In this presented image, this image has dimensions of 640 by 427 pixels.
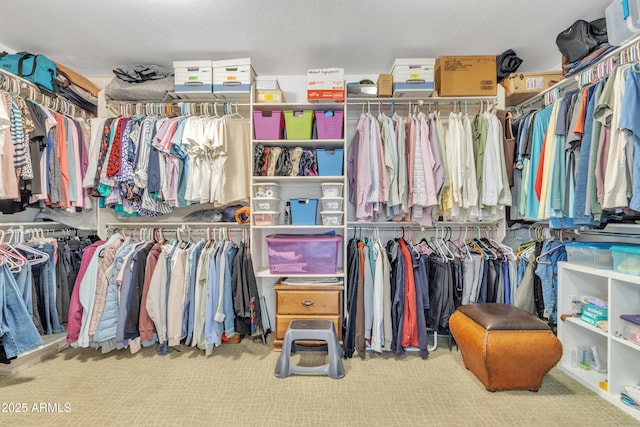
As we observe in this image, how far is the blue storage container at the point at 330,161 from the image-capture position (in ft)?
8.30

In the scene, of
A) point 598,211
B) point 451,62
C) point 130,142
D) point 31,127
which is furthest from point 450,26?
point 31,127

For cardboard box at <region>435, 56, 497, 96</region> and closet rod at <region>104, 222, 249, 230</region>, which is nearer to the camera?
cardboard box at <region>435, 56, 497, 96</region>

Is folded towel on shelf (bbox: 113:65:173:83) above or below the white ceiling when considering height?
below

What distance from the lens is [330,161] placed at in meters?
2.54

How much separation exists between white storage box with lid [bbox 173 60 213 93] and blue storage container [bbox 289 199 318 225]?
1.21 metres

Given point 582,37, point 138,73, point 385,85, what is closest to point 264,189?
point 385,85

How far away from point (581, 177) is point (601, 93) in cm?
47

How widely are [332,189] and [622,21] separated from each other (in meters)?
2.04

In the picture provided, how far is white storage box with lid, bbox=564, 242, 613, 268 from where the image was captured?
197 centimetres

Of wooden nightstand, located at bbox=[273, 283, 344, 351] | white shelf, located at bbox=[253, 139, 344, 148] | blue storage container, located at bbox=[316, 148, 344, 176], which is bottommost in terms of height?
wooden nightstand, located at bbox=[273, 283, 344, 351]

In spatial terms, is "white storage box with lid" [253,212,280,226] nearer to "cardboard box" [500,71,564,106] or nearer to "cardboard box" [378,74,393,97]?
"cardboard box" [378,74,393,97]

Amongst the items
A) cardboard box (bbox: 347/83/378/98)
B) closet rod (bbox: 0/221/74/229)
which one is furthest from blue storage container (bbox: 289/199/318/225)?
closet rod (bbox: 0/221/74/229)

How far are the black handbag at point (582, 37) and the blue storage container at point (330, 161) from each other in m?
1.72

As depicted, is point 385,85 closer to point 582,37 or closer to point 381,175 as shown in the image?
point 381,175
